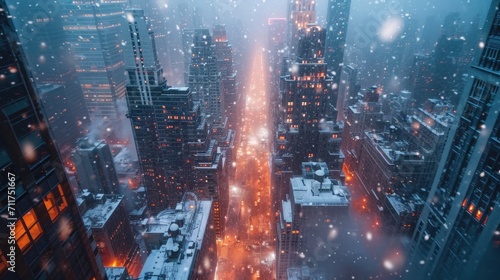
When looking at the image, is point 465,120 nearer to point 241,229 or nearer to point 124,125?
point 241,229

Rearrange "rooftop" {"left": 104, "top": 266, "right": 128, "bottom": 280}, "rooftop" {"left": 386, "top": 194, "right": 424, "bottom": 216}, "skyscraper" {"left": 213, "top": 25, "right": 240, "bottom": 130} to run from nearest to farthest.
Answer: "rooftop" {"left": 104, "top": 266, "right": 128, "bottom": 280} < "rooftop" {"left": 386, "top": 194, "right": 424, "bottom": 216} < "skyscraper" {"left": 213, "top": 25, "right": 240, "bottom": 130}

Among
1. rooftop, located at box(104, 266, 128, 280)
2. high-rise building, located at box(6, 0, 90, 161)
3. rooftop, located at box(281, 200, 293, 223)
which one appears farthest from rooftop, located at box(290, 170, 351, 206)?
high-rise building, located at box(6, 0, 90, 161)

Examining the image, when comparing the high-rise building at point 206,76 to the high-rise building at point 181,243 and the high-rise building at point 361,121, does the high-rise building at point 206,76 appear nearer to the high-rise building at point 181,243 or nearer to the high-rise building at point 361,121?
the high-rise building at point 361,121

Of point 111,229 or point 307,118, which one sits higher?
point 307,118

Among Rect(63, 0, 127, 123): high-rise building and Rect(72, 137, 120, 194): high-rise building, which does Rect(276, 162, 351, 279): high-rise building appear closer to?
Rect(72, 137, 120, 194): high-rise building

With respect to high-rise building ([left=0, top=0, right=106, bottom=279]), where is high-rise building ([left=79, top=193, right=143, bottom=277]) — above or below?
below

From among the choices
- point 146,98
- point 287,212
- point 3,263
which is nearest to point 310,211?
point 287,212

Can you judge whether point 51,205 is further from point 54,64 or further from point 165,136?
point 54,64

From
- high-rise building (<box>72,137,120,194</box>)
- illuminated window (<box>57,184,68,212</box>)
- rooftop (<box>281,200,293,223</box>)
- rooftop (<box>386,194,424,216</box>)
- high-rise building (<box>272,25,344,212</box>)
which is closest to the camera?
illuminated window (<box>57,184,68,212</box>)
